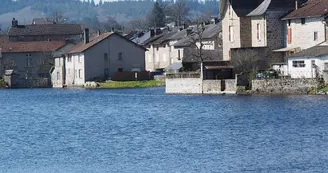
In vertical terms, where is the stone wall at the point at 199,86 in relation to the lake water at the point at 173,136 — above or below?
above

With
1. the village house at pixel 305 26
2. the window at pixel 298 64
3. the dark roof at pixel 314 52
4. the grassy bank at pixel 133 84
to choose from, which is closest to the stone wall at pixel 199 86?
the window at pixel 298 64

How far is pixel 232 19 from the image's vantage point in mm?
75688

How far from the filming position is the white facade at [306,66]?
59.1 meters

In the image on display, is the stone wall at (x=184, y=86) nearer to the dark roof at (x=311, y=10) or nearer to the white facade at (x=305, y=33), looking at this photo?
the white facade at (x=305, y=33)

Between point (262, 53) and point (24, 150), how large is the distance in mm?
36265

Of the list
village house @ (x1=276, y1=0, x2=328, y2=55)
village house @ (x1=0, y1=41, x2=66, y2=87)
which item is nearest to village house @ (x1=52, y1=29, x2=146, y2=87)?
village house @ (x1=0, y1=41, x2=66, y2=87)

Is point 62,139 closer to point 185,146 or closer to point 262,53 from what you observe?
point 185,146

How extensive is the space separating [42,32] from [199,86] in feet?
233

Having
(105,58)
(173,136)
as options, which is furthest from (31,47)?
(173,136)

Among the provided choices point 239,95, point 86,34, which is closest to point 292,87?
point 239,95

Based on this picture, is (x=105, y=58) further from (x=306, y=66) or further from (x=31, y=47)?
(x=306, y=66)

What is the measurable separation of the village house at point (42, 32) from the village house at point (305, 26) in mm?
60360

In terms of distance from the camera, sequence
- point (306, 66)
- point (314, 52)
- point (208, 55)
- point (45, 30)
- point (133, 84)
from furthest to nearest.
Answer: point (45, 30) → point (133, 84) → point (208, 55) → point (314, 52) → point (306, 66)

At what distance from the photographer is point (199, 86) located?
64.4 metres
